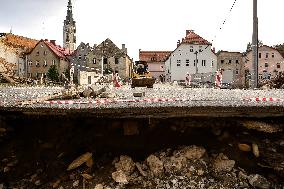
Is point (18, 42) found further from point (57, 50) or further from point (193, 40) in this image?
point (193, 40)

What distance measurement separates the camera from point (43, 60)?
64.1 m

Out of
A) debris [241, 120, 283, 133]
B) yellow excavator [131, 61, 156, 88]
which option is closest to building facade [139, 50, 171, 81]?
yellow excavator [131, 61, 156, 88]

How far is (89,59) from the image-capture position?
212 ft

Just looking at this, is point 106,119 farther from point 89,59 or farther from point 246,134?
point 89,59

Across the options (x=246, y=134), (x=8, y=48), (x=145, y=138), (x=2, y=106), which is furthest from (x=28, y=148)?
(x=8, y=48)

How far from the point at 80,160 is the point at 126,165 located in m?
0.88

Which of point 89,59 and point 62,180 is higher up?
point 89,59

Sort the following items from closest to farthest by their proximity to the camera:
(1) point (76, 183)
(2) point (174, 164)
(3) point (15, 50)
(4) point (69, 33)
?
(1) point (76, 183), (2) point (174, 164), (3) point (15, 50), (4) point (69, 33)

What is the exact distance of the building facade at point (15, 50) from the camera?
56066 mm

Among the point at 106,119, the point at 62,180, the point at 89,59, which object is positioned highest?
the point at 89,59

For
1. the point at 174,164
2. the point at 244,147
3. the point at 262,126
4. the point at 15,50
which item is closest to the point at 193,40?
the point at 15,50

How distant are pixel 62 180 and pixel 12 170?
3.50ft

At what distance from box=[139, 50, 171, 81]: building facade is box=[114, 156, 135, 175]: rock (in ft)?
222

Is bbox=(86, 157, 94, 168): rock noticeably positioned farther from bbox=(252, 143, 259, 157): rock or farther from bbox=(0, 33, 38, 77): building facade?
bbox=(0, 33, 38, 77): building facade
